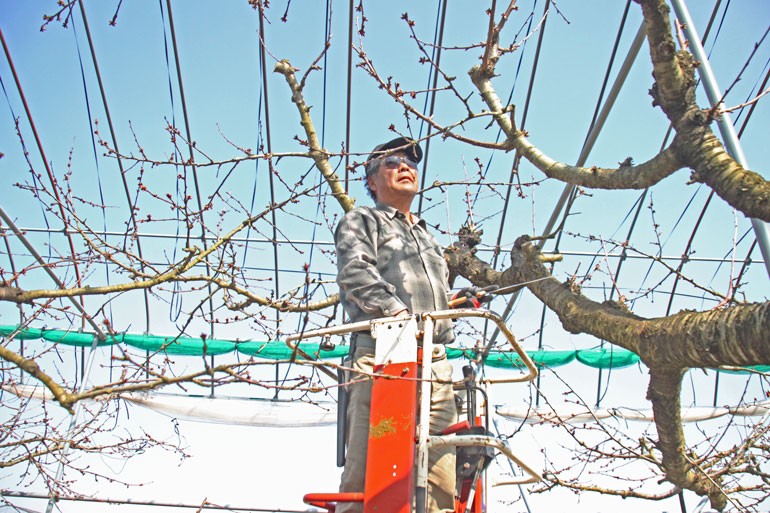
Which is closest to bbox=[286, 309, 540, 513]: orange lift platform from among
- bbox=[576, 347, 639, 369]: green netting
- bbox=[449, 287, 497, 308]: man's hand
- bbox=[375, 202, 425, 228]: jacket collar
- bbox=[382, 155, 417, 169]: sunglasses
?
bbox=[449, 287, 497, 308]: man's hand

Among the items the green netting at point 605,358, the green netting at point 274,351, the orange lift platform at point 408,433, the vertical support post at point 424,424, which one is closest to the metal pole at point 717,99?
the orange lift platform at point 408,433

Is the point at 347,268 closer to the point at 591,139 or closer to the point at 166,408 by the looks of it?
the point at 591,139

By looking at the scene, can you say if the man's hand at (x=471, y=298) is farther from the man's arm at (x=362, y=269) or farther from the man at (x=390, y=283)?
the man's arm at (x=362, y=269)

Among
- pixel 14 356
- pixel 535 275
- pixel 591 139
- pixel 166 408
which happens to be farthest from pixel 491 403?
pixel 166 408

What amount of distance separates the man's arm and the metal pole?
2251 millimetres

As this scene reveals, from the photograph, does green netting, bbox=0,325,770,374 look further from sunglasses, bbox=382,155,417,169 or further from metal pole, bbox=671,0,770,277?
sunglasses, bbox=382,155,417,169

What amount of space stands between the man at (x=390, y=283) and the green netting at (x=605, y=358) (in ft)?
23.2

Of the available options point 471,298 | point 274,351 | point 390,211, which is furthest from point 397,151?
point 274,351

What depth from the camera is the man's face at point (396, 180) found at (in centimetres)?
448

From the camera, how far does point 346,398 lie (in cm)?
368

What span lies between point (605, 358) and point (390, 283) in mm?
7773

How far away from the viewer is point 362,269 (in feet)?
12.2

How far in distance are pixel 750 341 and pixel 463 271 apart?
116 inches

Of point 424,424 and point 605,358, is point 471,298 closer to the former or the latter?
point 424,424
